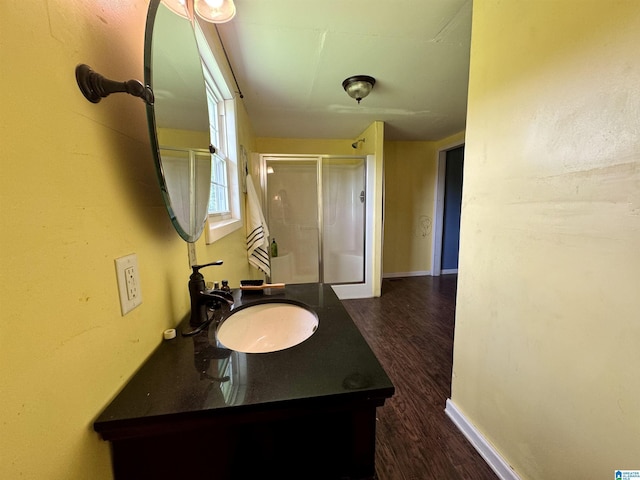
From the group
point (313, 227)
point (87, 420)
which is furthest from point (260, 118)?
point (87, 420)

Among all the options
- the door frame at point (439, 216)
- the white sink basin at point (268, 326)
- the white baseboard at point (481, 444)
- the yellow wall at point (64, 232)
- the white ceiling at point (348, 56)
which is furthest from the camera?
the door frame at point (439, 216)

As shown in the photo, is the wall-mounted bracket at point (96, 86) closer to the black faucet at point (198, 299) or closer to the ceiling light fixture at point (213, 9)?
the black faucet at point (198, 299)

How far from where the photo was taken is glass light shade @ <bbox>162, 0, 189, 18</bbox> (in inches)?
29.8

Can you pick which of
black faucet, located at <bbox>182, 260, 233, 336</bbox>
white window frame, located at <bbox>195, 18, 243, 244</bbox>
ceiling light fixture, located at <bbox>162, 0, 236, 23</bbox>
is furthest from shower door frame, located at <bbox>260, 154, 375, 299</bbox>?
black faucet, located at <bbox>182, 260, 233, 336</bbox>

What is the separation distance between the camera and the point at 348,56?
1.69m

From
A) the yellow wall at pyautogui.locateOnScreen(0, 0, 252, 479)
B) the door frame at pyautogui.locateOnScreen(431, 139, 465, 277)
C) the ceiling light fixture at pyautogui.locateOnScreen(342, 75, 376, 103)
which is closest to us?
the yellow wall at pyautogui.locateOnScreen(0, 0, 252, 479)

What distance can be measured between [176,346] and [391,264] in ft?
12.5

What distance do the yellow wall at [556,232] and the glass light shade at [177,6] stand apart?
123 cm

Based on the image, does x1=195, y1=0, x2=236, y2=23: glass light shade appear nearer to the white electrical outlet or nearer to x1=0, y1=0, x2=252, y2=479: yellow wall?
x1=0, y1=0, x2=252, y2=479: yellow wall

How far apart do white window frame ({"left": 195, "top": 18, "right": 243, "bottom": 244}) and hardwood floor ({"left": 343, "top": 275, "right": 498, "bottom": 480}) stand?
4.74 ft

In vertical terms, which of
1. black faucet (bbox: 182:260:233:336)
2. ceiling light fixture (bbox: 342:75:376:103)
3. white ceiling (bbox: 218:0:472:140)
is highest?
white ceiling (bbox: 218:0:472:140)

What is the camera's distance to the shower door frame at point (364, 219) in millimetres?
3135

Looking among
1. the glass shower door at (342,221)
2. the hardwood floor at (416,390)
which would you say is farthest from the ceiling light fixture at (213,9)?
the glass shower door at (342,221)

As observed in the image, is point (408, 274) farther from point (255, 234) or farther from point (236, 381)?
point (236, 381)
